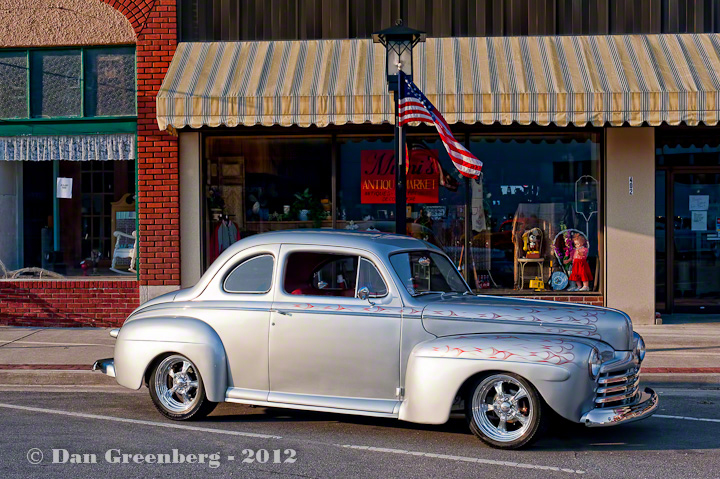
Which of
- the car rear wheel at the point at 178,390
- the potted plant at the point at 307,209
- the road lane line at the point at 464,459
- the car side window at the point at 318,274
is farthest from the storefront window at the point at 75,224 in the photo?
the road lane line at the point at 464,459

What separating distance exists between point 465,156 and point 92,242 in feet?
22.3

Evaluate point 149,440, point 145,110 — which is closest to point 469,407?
point 149,440

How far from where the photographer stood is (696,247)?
45.5 feet

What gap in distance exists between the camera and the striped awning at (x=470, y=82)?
11547 millimetres

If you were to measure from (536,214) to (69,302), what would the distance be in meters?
7.69

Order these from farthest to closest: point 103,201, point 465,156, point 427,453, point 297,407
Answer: point 103,201 < point 465,156 < point 297,407 < point 427,453

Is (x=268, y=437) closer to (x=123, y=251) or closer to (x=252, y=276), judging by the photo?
(x=252, y=276)

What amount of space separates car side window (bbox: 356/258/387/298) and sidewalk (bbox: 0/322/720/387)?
13.1 ft

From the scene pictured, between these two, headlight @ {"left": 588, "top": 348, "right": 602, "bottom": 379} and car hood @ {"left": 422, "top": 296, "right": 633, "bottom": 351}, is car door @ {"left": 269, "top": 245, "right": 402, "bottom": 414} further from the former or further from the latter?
headlight @ {"left": 588, "top": 348, "right": 602, "bottom": 379}

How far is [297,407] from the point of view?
692cm

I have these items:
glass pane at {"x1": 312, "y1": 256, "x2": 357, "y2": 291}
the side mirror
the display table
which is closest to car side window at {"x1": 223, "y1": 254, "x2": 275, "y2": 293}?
Result: glass pane at {"x1": 312, "y1": 256, "x2": 357, "y2": 291}

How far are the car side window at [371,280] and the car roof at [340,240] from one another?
136 mm

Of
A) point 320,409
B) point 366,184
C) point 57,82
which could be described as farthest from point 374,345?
point 57,82

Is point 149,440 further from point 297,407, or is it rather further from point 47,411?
point 47,411
